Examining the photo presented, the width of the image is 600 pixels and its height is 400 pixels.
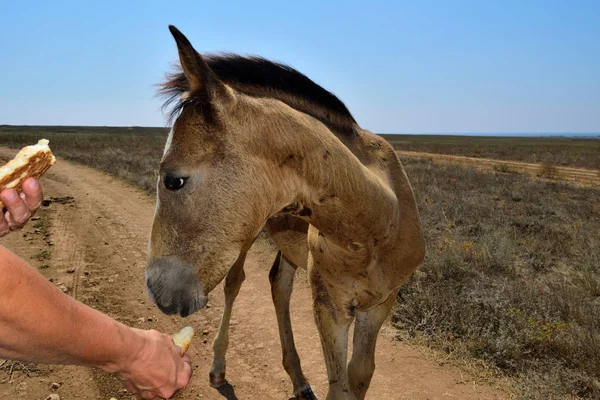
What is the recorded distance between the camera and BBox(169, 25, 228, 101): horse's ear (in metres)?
1.61

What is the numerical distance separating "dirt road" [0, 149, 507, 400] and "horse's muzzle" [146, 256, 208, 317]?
7.76ft

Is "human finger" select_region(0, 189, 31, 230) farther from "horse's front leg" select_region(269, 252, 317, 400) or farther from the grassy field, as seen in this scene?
the grassy field

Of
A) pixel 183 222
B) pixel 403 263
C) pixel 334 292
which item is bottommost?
pixel 334 292

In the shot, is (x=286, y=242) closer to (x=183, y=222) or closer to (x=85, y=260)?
(x=183, y=222)

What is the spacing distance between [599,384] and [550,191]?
47.0 feet

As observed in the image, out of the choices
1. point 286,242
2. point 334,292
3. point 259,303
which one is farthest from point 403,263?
point 259,303

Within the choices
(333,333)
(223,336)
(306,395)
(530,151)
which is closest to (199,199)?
(333,333)

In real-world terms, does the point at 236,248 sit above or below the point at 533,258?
above

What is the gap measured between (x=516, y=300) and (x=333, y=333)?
3211 mm

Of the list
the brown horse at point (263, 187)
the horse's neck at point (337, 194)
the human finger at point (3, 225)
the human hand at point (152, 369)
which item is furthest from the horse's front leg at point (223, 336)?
the human finger at point (3, 225)

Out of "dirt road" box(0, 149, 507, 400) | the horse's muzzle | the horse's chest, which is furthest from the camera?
"dirt road" box(0, 149, 507, 400)

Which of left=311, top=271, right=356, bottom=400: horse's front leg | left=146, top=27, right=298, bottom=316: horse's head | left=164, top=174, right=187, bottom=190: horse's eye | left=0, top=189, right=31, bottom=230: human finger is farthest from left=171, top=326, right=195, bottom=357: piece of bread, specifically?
left=311, top=271, right=356, bottom=400: horse's front leg

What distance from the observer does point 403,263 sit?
9.25ft

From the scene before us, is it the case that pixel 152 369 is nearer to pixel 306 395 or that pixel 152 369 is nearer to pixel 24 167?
pixel 24 167
